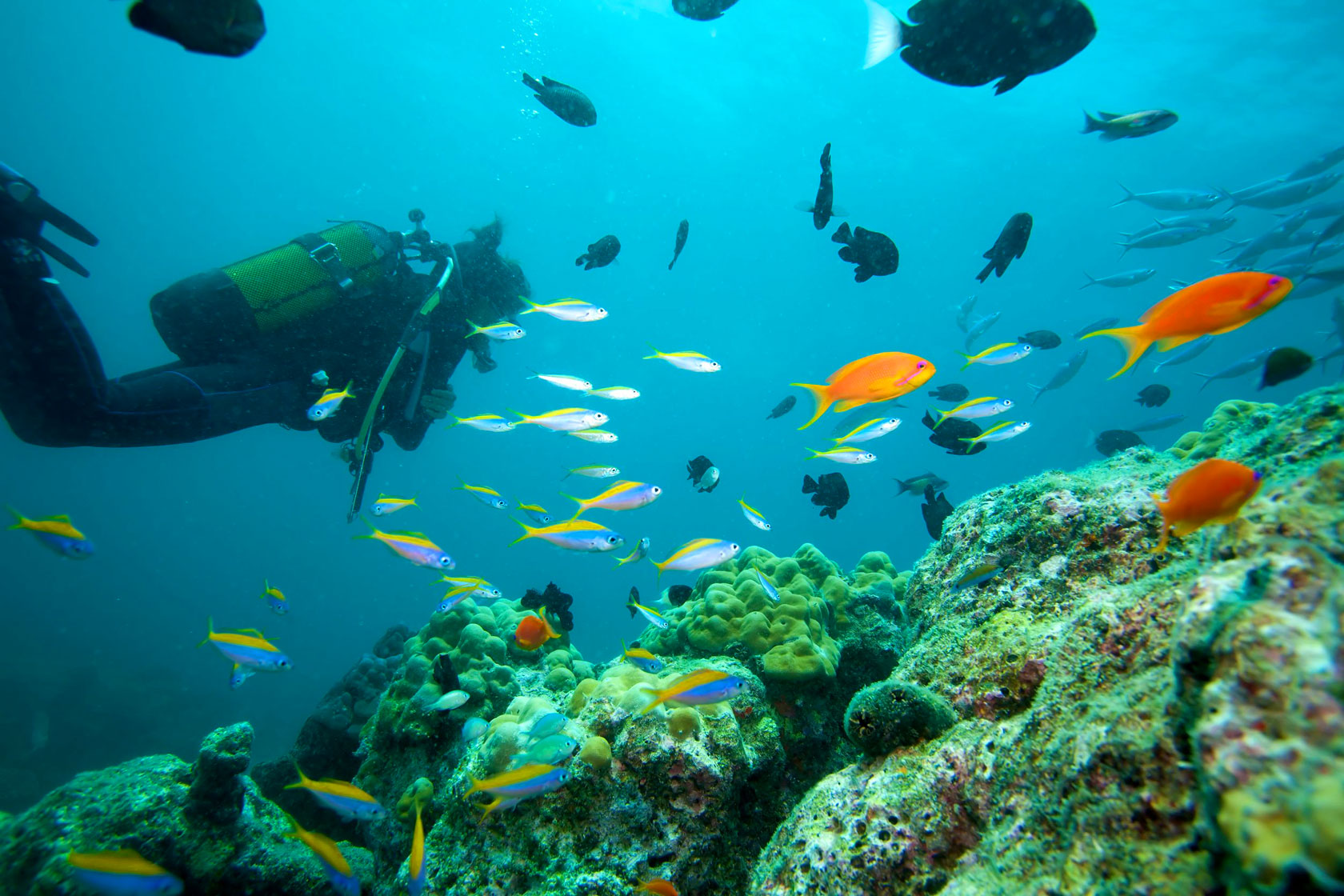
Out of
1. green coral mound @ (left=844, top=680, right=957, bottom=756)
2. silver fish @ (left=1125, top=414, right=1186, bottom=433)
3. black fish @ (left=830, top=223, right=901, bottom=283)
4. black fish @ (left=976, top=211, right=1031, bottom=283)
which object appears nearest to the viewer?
green coral mound @ (left=844, top=680, right=957, bottom=756)

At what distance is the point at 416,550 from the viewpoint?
4.32 m


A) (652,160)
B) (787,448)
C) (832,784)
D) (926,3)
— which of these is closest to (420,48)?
(652,160)

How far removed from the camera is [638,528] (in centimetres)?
7956

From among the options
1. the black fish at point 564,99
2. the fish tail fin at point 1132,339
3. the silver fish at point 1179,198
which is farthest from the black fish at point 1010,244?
the silver fish at point 1179,198

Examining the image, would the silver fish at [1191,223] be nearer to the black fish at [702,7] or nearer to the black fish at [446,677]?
the black fish at [702,7]

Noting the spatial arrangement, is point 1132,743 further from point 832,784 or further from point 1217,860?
point 832,784

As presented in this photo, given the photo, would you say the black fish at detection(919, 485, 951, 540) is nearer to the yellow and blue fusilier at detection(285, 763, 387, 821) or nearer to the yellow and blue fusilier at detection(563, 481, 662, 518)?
the yellow and blue fusilier at detection(563, 481, 662, 518)

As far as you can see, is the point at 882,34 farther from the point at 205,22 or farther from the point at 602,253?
the point at 205,22

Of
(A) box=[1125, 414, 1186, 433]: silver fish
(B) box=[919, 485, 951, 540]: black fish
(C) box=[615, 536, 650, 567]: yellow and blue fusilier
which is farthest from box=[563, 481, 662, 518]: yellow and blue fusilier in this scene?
(A) box=[1125, 414, 1186, 433]: silver fish

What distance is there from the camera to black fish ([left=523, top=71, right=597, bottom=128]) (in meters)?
4.64

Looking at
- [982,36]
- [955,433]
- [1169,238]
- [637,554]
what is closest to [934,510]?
[955,433]

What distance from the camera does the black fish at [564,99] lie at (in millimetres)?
4645

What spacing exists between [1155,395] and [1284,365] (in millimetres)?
7203

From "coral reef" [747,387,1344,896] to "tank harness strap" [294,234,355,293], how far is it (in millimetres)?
7236
